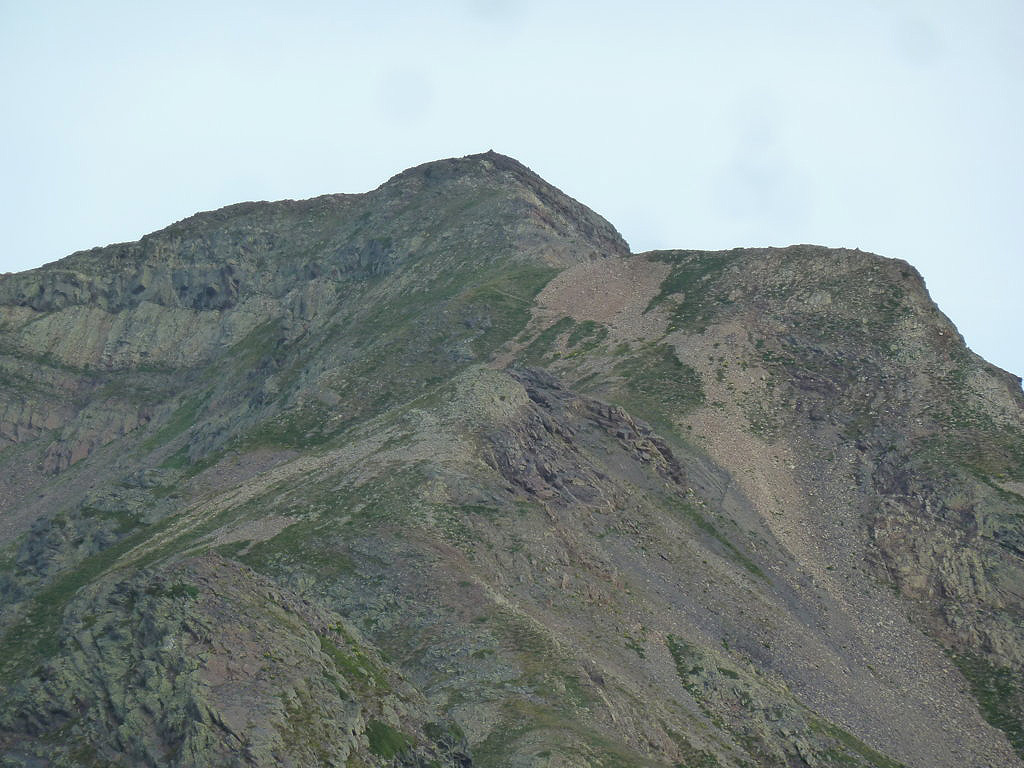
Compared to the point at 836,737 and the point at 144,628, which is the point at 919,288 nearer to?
the point at 836,737

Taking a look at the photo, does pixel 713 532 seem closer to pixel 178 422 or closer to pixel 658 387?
pixel 658 387

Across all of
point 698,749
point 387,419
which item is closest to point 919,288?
point 387,419

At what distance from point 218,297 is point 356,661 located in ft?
394

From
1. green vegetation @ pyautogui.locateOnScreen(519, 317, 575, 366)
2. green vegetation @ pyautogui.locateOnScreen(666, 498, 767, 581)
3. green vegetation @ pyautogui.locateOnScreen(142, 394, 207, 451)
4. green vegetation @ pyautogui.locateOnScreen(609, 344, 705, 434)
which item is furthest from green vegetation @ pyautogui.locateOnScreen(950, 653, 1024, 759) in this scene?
green vegetation @ pyautogui.locateOnScreen(142, 394, 207, 451)

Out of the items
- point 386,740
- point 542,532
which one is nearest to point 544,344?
point 542,532

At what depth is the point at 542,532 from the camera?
210 ft

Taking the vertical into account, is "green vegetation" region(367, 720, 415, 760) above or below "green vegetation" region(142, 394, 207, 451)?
below

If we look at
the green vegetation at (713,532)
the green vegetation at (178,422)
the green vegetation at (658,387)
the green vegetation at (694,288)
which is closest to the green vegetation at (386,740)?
the green vegetation at (713,532)

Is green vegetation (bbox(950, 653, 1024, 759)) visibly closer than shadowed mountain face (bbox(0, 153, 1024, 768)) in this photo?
No

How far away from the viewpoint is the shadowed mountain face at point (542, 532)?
39.6m

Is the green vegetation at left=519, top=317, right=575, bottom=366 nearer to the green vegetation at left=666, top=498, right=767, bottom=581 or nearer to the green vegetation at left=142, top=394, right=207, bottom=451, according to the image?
the green vegetation at left=666, top=498, right=767, bottom=581

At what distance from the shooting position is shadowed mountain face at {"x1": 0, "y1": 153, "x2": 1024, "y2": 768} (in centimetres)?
3959

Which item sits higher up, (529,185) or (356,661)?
(529,185)

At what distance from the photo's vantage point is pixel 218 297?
156 meters
